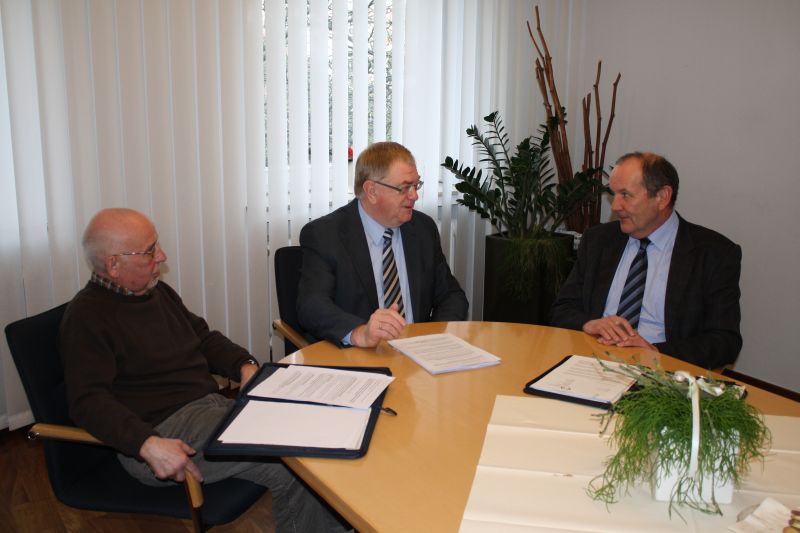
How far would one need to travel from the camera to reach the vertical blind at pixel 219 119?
9.84 feet

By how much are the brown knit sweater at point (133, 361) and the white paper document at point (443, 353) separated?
1.85 ft

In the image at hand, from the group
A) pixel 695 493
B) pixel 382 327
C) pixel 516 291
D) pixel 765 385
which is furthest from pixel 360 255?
pixel 765 385

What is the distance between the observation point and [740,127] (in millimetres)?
3924

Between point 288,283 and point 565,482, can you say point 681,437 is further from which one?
point 288,283

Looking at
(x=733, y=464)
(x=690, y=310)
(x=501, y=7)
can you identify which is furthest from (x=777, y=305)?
(x=733, y=464)

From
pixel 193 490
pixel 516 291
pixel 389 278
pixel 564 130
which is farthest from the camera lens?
pixel 564 130

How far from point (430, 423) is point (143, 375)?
0.93 meters

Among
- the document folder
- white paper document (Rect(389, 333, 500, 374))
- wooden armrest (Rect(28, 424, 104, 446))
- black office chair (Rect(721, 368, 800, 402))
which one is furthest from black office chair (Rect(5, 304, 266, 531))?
black office chair (Rect(721, 368, 800, 402))

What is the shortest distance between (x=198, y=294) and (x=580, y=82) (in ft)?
10.5

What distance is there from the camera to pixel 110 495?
175 cm

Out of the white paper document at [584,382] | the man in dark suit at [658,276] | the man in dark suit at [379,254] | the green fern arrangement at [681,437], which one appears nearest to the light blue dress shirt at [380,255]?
the man in dark suit at [379,254]

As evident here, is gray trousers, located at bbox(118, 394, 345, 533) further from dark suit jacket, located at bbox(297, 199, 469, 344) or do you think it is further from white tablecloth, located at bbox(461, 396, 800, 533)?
white tablecloth, located at bbox(461, 396, 800, 533)

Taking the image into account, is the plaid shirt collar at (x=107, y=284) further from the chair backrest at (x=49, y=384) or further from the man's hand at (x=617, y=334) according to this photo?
the man's hand at (x=617, y=334)

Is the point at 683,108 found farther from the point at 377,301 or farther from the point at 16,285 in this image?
the point at 16,285
